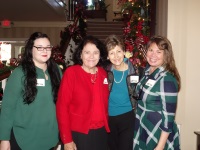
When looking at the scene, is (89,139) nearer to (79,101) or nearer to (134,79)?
(79,101)

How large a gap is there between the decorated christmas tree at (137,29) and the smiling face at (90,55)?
2.10 m

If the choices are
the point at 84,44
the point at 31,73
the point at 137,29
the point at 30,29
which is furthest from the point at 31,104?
the point at 30,29

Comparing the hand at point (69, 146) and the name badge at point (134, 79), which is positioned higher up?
the name badge at point (134, 79)

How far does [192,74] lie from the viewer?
3674 mm

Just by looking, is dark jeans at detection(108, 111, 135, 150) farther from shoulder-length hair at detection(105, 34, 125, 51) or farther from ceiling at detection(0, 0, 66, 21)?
ceiling at detection(0, 0, 66, 21)

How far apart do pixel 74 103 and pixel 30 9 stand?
675cm

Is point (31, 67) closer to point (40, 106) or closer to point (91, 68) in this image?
point (40, 106)

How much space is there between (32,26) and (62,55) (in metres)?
4.86

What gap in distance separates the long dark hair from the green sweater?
36mm

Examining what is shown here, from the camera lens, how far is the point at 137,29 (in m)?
4.91

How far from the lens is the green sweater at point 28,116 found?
198 centimetres

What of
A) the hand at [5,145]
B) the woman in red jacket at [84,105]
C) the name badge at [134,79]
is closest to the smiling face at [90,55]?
the woman in red jacket at [84,105]

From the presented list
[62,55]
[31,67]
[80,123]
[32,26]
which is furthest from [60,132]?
[32,26]

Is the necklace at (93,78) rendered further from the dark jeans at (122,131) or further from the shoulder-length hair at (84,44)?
the dark jeans at (122,131)
